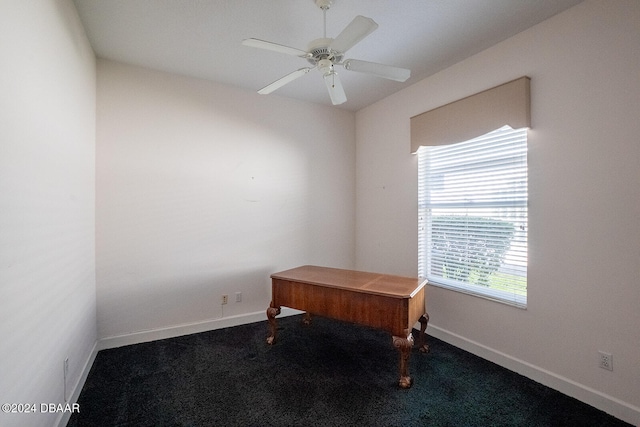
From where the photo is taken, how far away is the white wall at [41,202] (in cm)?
118

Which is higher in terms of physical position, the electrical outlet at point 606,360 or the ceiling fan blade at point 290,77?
the ceiling fan blade at point 290,77

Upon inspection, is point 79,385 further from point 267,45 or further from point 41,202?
point 267,45

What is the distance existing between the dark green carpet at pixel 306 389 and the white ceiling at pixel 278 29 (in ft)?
8.72

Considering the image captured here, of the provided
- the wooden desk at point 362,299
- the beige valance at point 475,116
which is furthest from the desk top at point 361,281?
the beige valance at point 475,116

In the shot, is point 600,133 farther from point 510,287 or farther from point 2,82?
point 2,82

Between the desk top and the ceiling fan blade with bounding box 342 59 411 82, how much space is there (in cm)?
157

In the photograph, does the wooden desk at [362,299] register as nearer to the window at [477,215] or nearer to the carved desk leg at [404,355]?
the carved desk leg at [404,355]

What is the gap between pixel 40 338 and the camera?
1.45 metres

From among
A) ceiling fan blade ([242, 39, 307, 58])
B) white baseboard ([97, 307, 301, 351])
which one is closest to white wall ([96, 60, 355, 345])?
white baseboard ([97, 307, 301, 351])

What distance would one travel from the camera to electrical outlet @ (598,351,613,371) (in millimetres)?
1850

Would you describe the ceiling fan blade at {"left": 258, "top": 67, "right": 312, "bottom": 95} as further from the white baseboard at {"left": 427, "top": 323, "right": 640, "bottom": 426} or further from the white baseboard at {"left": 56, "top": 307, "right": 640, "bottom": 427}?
the white baseboard at {"left": 427, "top": 323, "right": 640, "bottom": 426}

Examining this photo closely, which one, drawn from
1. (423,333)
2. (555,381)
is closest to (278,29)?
(423,333)

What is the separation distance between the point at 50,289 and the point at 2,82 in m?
1.07

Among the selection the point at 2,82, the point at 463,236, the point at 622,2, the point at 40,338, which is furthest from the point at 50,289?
the point at 622,2
